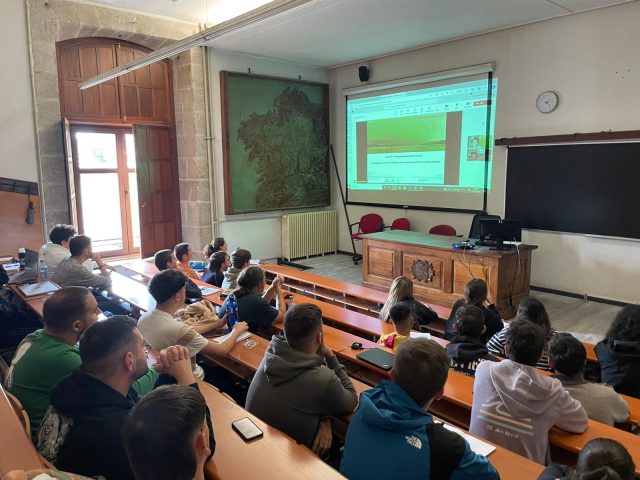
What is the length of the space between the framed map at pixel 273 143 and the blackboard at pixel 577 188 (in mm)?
3558

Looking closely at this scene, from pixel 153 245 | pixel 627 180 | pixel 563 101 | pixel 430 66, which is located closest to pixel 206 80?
pixel 153 245

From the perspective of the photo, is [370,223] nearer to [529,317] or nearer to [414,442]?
[529,317]

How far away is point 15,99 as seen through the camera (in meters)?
5.79

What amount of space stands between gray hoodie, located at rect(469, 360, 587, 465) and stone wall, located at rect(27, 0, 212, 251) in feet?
19.6

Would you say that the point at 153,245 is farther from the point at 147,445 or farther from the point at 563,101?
the point at 147,445

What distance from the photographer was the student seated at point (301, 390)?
72.1 inches

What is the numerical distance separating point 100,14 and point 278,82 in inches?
112

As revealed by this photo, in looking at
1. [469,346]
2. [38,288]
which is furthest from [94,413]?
[38,288]

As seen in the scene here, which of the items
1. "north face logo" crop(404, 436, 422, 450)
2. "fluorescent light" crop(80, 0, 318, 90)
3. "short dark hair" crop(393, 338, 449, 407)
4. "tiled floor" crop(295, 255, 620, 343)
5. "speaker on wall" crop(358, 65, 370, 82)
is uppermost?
"speaker on wall" crop(358, 65, 370, 82)

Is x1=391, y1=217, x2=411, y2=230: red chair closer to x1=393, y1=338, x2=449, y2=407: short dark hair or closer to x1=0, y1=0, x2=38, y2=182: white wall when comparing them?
x1=0, y1=0, x2=38, y2=182: white wall

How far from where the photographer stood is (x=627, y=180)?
5.21 meters

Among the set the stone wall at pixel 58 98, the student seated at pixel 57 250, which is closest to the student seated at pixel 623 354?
the student seated at pixel 57 250

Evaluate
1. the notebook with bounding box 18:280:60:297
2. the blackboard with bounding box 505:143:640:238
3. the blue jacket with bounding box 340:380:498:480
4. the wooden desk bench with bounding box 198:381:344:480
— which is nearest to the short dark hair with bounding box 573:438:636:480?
the blue jacket with bounding box 340:380:498:480

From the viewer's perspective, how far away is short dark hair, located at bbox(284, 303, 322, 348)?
1.89 metres
